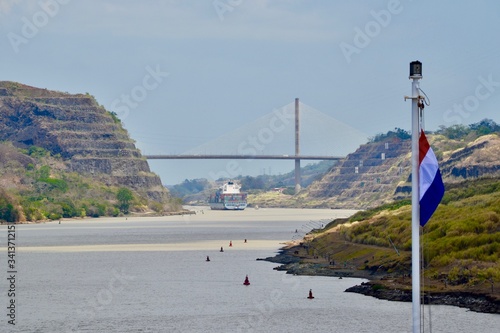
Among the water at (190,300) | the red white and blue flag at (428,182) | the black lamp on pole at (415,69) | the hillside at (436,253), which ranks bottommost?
the water at (190,300)

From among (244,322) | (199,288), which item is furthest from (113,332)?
(199,288)

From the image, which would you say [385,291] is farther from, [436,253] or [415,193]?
[415,193]

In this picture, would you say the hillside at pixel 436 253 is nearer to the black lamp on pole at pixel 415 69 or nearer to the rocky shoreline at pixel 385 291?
the rocky shoreline at pixel 385 291

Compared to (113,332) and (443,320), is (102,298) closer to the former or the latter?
(113,332)

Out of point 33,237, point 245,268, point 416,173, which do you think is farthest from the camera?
point 33,237

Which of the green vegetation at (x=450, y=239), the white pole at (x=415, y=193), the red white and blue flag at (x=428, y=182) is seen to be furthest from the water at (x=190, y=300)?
the red white and blue flag at (x=428, y=182)
